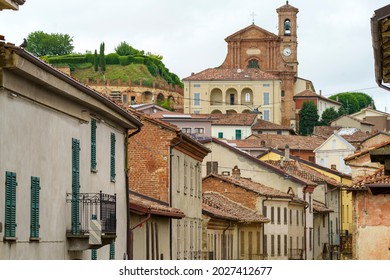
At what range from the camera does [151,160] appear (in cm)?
4219

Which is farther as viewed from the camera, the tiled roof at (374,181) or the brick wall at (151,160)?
the brick wall at (151,160)

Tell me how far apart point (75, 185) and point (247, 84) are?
150898 millimetres

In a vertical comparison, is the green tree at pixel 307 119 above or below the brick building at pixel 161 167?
above

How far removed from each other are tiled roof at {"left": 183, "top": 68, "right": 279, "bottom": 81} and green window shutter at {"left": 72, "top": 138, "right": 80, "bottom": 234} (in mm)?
147236

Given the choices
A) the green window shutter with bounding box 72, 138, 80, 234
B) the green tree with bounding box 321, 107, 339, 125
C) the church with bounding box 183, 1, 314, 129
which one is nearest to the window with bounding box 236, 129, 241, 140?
the church with bounding box 183, 1, 314, 129

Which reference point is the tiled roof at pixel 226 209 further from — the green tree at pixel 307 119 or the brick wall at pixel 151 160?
the green tree at pixel 307 119

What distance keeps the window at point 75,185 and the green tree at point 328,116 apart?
163 metres

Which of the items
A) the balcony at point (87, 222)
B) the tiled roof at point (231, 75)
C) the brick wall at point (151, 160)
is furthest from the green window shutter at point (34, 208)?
the tiled roof at point (231, 75)

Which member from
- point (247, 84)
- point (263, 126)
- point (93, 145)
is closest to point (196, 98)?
point (247, 84)

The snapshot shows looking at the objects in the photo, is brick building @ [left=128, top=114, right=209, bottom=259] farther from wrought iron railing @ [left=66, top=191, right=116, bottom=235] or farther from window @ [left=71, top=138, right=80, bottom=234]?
window @ [left=71, top=138, right=80, bottom=234]

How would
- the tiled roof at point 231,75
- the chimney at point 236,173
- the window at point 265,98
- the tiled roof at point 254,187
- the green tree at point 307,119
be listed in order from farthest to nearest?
1. the green tree at point 307,119
2. the window at point 265,98
3. the tiled roof at point 231,75
4. the chimney at point 236,173
5. the tiled roof at point 254,187

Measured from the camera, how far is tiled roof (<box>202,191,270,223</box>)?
53.5m

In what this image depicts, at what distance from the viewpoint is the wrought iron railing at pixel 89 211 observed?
24.6 m

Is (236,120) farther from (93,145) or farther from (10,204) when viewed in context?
(10,204)
